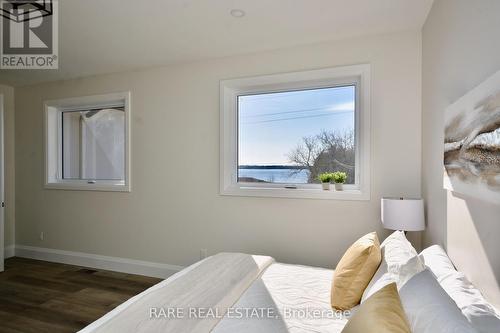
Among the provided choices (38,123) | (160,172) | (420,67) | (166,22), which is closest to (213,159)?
(160,172)

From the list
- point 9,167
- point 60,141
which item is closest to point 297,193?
point 60,141

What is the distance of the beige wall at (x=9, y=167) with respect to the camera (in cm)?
440

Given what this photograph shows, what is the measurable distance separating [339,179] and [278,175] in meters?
0.68

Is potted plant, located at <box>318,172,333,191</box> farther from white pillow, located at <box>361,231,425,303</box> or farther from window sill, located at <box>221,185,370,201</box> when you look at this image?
white pillow, located at <box>361,231,425,303</box>

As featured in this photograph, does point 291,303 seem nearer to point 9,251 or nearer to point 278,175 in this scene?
point 278,175

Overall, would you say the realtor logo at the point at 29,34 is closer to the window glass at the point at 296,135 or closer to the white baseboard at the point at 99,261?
the window glass at the point at 296,135

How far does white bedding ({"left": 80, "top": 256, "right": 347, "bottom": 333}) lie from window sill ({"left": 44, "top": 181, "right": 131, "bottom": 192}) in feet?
7.23

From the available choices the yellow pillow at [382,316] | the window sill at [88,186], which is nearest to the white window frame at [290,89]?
the window sill at [88,186]

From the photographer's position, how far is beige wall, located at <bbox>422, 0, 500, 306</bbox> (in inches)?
48.1

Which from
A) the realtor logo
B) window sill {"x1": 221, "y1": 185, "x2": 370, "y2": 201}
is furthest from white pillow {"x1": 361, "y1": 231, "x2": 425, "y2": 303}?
the realtor logo

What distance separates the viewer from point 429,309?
Answer: 957 millimetres

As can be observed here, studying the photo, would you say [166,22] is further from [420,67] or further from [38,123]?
[38,123]

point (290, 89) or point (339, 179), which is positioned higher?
point (290, 89)

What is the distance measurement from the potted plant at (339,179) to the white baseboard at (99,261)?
6.73 feet
